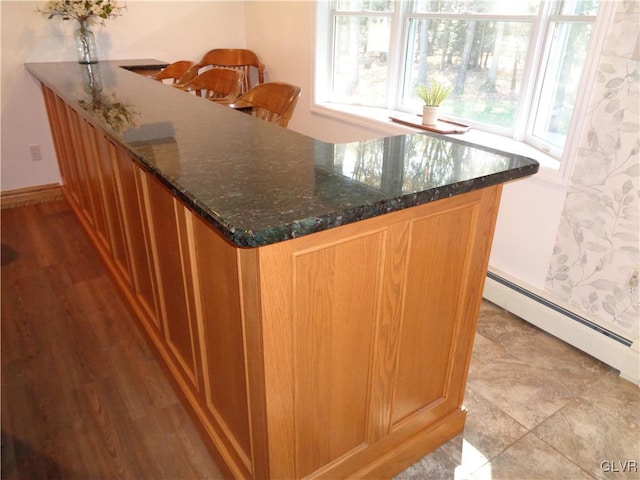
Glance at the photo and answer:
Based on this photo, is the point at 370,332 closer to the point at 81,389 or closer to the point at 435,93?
the point at 81,389

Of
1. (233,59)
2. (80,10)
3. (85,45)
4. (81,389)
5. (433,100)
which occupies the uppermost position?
(80,10)

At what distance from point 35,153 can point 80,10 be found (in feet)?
3.63

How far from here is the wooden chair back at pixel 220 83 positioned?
114 inches

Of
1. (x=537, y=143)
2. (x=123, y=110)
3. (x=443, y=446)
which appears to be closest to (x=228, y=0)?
(x=123, y=110)

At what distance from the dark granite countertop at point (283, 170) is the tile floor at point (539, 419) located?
936mm

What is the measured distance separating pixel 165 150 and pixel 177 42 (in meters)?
2.96

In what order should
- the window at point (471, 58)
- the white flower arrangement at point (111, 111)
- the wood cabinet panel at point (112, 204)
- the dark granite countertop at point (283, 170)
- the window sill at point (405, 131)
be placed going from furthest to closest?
1. the window at point (471, 58)
2. the window sill at point (405, 131)
3. the wood cabinet panel at point (112, 204)
4. the white flower arrangement at point (111, 111)
5. the dark granite countertop at point (283, 170)

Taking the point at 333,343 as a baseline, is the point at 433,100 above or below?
above

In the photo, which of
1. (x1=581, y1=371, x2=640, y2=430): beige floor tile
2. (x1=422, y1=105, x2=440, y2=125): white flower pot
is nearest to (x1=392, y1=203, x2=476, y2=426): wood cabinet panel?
(x1=581, y1=371, x2=640, y2=430): beige floor tile

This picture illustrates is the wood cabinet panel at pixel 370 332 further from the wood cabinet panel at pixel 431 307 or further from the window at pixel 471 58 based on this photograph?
the window at pixel 471 58

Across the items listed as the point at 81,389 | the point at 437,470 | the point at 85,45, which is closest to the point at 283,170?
the point at 437,470

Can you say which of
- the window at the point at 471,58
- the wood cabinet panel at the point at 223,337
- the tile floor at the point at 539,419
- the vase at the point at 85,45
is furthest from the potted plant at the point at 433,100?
the vase at the point at 85,45

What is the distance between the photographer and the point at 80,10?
9.83 ft

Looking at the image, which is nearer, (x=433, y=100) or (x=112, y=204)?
(x=112, y=204)
